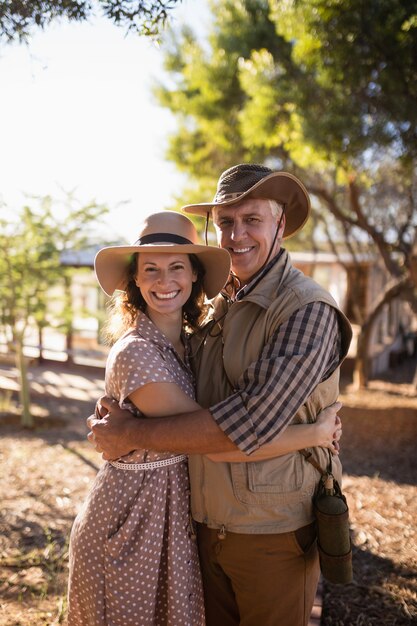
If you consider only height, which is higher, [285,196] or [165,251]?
[285,196]

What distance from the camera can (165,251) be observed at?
2.23m

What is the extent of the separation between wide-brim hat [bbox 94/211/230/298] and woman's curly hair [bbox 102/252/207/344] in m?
0.03

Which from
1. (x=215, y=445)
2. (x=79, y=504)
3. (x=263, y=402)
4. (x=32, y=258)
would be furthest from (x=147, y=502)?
(x=32, y=258)

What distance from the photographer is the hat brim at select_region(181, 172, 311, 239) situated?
2.29 m

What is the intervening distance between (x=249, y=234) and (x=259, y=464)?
0.97 metres

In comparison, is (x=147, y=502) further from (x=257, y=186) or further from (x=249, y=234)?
(x=257, y=186)

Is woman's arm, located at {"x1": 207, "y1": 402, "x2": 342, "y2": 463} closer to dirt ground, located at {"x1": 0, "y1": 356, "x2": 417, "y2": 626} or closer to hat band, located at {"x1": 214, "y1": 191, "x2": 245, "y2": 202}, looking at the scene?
hat band, located at {"x1": 214, "y1": 191, "x2": 245, "y2": 202}

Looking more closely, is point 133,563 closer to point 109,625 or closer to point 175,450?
point 109,625

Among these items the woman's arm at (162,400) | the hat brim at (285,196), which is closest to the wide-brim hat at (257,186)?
A: the hat brim at (285,196)

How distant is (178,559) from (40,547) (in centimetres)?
267

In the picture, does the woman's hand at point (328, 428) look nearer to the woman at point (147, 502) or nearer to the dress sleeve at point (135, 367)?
the woman at point (147, 502)

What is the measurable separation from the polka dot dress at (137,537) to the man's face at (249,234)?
1.69ft

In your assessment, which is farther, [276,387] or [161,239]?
[161,239]

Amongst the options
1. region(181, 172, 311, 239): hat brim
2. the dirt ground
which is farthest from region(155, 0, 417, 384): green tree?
region(181, 172, 311, 239): hat brim
